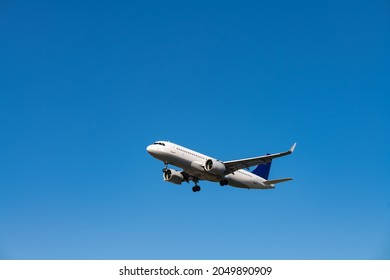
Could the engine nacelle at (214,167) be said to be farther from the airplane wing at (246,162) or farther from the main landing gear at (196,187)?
the main landing gear at (196,187)

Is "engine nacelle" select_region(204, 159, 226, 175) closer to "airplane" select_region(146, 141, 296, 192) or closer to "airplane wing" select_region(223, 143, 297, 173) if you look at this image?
"airplane" select_region(146, 141, 296, 192)

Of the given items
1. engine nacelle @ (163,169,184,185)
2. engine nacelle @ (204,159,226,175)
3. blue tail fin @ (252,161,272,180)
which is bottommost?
engine nacelle @ (204,159,226,175)

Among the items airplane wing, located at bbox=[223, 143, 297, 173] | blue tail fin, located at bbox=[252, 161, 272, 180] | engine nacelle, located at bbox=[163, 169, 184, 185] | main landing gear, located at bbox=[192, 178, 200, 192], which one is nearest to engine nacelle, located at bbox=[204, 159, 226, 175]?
airplane wing, located at bbox=[223, 143, 297, 173]

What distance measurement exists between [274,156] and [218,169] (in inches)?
257

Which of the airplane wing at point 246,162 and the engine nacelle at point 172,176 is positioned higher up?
the engine nacelle at point 172,176

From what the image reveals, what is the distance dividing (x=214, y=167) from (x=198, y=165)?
174 centimetres

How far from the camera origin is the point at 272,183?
66188mm

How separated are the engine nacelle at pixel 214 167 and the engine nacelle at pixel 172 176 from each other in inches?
240

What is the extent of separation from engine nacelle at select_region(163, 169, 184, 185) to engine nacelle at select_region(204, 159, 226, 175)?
240 inches

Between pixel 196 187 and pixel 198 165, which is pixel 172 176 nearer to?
pixel 196 187

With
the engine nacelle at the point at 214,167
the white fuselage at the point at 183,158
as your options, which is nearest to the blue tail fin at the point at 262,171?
the white fuselage at the point at 183,158

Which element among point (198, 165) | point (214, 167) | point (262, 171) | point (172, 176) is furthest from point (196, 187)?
point (262, 171)

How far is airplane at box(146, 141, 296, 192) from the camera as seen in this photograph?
2329 inches

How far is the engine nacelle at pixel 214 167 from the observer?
198ft
